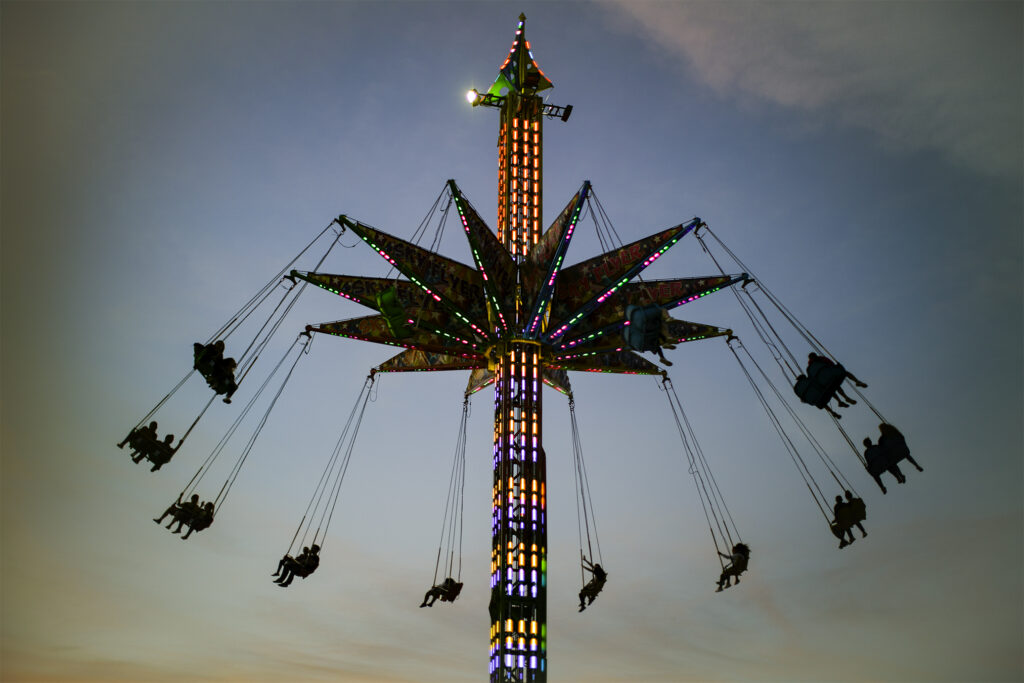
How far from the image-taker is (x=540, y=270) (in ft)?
69.7

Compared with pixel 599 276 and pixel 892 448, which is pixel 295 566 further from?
pixel 892 448

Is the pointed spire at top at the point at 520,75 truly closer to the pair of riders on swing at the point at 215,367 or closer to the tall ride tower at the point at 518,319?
the tall ride tower at the point at 518,319

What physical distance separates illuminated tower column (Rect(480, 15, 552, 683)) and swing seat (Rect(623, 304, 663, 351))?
528 cm

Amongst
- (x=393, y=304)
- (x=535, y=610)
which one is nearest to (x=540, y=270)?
(x=393, y=304)

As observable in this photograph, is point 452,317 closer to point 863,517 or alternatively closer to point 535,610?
point 535,610

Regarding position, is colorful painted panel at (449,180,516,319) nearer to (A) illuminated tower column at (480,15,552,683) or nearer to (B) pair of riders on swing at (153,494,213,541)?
(A) illuminated tower column at (480,15,552,683)

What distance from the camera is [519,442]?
65.1ft

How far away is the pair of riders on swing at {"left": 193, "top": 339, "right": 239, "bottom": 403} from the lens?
16938mm

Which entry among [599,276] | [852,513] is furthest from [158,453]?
[852,513]

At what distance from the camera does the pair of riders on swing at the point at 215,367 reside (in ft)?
55.6

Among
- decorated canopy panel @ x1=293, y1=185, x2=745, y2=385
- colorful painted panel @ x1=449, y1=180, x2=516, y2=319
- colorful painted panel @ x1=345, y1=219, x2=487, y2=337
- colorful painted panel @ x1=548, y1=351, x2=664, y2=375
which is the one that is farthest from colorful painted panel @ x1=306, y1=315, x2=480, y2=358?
colorful painted panel @ x1=548, y1=351, x2=664, y2=375

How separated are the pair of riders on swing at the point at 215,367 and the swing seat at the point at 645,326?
8001 mm

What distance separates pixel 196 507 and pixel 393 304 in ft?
20.0

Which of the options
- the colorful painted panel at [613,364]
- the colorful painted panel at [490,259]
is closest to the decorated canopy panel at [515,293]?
the colorful painted panel at [490,259]
